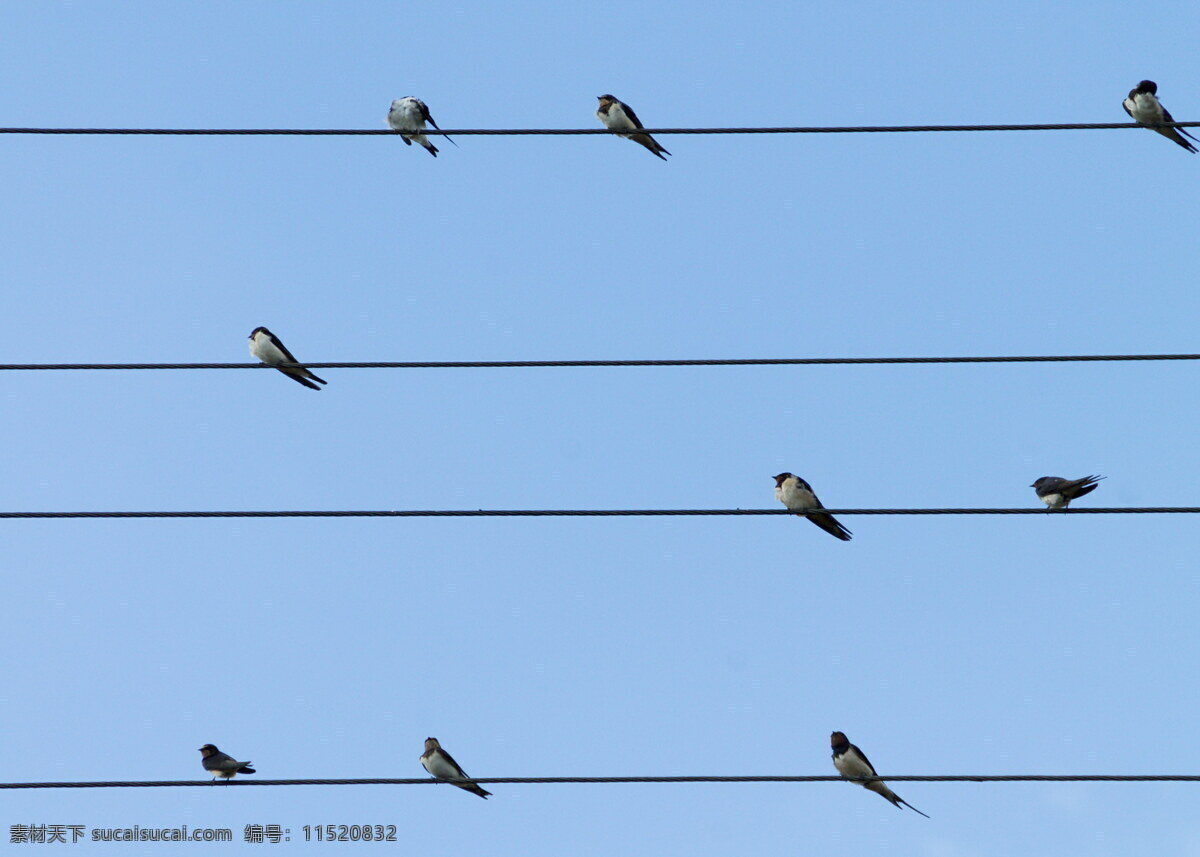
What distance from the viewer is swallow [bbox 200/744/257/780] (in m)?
12.9

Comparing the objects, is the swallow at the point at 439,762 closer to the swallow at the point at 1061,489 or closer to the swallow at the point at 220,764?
Result: the swallow at the point at 220,764

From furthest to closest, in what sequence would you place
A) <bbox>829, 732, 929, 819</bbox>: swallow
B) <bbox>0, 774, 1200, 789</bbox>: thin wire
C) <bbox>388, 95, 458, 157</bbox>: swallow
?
<bbox>388, 95, 458, 157</bbox>: swallow, <bbox>829, 732, 929, 819</bbox>: swallow, <bbox>0, 774, 1200, 789</bbox>: thin wire

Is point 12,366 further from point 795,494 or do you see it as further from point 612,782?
point 795,494

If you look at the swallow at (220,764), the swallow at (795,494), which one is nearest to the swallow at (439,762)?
the swallow at (220,764)

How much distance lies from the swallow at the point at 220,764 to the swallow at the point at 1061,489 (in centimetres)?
595

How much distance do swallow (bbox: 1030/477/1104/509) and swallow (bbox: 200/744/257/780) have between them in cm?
595

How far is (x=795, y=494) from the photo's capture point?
12.8 metres

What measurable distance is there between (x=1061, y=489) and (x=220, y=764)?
620 cm

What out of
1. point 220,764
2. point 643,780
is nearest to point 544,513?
point 643,780

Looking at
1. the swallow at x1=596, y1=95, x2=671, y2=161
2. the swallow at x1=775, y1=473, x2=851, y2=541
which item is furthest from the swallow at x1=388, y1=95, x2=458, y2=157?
the swallow at x1=775, y1=473, x2=851, y2=541

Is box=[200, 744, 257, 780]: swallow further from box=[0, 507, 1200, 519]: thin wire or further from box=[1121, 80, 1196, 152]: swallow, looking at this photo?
box=[1121, 80, 1196, 152]: swallow

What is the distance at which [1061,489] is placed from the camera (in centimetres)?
1362

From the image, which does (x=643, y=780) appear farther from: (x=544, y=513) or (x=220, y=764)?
(x=220, y=764)

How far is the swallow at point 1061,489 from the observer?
43.9ft
